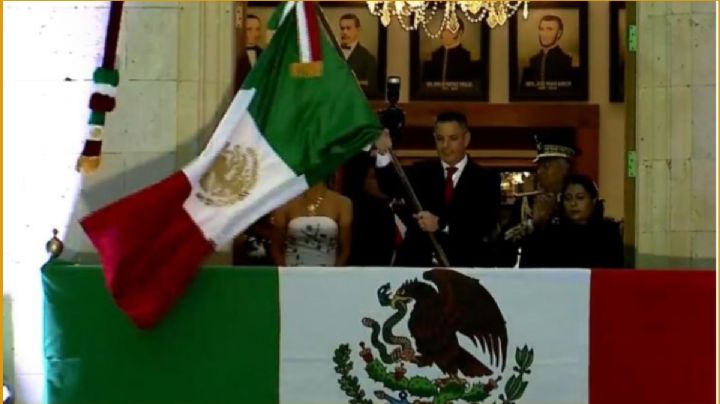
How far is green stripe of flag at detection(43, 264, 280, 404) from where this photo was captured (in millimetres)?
4844

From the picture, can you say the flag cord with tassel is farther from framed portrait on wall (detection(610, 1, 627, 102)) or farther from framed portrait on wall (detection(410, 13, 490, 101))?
framed portrait on wall (detection(610, 1, 627, 102))

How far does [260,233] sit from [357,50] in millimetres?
3457

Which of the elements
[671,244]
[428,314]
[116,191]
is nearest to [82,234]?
[116,191]

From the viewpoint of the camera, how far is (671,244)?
17.9 ft

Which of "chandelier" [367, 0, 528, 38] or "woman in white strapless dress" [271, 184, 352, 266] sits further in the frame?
"chandelier" [367, 0, 528, 38]

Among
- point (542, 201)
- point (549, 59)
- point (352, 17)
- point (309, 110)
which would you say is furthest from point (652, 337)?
point (352, 17)

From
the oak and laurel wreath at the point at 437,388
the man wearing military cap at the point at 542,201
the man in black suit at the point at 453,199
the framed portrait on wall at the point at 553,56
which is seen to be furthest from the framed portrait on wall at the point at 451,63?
the oak and laurel wreath at the point at 437,388

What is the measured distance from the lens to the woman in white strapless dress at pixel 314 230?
5.33 m

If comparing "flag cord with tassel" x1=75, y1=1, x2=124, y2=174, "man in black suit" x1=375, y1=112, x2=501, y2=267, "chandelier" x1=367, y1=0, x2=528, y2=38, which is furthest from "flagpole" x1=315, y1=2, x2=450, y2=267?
"chandelier" x1=367, y1=0, x2=528, y2=38

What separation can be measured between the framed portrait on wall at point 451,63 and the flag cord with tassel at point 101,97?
14.4 ft

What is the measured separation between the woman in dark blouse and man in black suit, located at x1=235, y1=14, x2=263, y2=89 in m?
1.42

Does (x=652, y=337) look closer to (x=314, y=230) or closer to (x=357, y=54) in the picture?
(x=314, y=230)

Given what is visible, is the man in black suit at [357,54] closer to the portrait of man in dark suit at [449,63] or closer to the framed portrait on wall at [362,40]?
the framed portrait on wall at [362,40]

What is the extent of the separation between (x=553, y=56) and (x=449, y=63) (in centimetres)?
73
